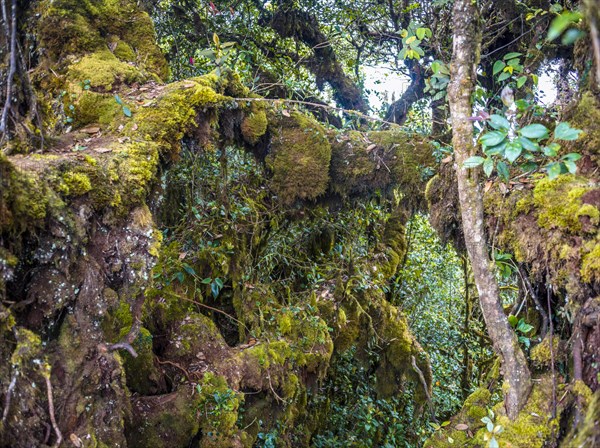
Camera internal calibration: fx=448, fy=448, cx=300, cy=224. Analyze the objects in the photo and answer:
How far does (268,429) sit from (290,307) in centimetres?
125

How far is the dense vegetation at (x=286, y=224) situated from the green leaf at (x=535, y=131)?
0.04 feet

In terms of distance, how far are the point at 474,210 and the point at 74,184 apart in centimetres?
230

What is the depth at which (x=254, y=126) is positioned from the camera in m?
4.09

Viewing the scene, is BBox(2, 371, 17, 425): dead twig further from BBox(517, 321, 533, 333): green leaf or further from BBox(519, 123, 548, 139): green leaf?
BBox(517, 321, 533, 333): green leaf

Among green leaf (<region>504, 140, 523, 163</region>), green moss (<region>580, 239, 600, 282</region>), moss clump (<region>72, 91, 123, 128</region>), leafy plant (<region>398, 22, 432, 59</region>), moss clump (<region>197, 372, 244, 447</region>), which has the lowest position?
moss clump (<region>197, 372, 244, 447</region>)

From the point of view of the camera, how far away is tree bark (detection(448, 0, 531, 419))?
2630mm

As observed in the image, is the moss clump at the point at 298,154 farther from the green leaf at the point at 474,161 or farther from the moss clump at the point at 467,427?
the moss clump at the point at 467,427

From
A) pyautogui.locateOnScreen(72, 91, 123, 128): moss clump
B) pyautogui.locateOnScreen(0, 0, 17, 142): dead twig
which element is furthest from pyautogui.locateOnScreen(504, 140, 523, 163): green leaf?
pyautogui.locateOnScreen(72, 91, 123, 128): moss clump

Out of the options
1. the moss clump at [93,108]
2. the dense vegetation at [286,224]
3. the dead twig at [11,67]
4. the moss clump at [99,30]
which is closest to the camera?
the dead twig at [11,67]

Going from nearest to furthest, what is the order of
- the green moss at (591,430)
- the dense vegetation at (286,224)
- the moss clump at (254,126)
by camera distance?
1. the green moss at (591,430)
2. the dense vegetation at (286,224)
3. the moss clump at (254,126)

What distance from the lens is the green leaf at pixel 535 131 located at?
200cm

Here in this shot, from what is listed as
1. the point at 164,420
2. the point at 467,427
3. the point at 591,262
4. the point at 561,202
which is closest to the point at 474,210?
the point at 561,202

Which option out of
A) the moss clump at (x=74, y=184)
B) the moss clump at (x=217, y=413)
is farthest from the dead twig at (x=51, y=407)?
the moss clump at (x=217, y=413)

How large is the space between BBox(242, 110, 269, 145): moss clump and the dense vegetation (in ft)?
0.07
